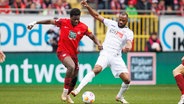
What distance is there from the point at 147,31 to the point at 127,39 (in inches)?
446

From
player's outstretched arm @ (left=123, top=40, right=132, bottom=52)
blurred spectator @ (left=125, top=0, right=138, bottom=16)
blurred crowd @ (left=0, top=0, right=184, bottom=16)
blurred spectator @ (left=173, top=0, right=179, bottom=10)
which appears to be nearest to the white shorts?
player's outstretched arm @ (left=123, top=40, right=132, bottom=52)

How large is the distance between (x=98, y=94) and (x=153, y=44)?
7.21m

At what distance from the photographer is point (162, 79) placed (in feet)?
→ 93.9

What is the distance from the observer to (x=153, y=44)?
2959cm

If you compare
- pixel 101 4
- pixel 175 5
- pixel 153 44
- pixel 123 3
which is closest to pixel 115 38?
pixel 153 44

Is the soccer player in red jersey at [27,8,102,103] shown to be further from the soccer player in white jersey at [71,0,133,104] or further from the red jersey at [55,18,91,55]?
the soccer player in white jersey at [71,0,133,104]

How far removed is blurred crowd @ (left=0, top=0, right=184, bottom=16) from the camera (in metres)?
29.7

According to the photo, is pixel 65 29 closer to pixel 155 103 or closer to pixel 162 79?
pixel 155 103

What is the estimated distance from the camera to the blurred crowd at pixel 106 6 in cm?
2970

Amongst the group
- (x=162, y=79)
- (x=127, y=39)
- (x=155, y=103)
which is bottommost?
(x=162, y=79)

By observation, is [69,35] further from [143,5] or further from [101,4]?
[143,5]

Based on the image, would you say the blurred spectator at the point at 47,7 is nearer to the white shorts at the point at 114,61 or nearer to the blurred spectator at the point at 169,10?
the blurred spectator at the point at 169,10

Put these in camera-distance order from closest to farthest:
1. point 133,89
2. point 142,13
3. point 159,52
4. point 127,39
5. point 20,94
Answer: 1. point 127,39
2. point 20,94
3. point 133,89
4. point 159,52
5. point 142,13

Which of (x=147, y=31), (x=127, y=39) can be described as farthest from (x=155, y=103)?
(x=147, y=31)
